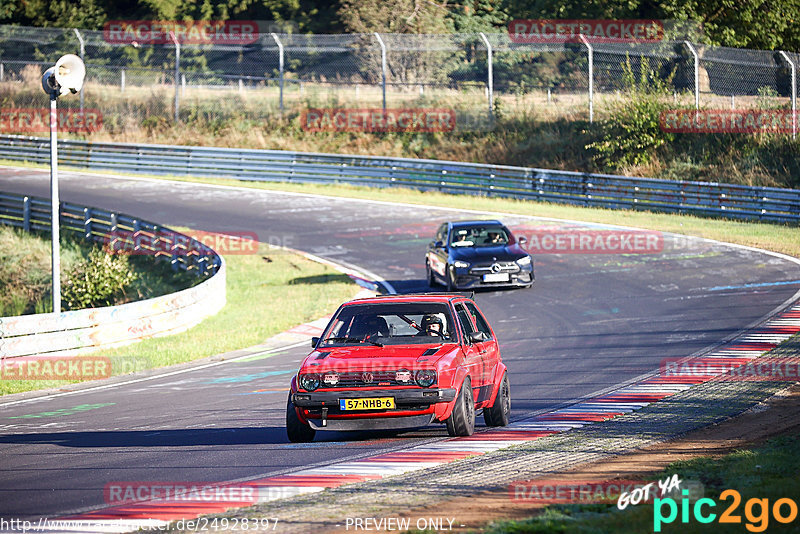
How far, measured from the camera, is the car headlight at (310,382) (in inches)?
385

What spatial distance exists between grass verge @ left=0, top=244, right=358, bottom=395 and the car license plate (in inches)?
272

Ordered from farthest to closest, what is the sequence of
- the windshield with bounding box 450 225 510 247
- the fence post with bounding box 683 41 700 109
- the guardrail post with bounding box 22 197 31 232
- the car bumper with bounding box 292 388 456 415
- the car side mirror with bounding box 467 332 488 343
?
the fence post with bounding box 683 41 700 109 < the guardrail post with bounding box 22 197 31 232 < the windshield with bounding box 450 225 510 247 < the car side mirror with bounding box 467 332 488 343 < the car bumper with bounding box 292 388 456 415

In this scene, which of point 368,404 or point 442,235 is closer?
point 368,404

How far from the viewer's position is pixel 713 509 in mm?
6746

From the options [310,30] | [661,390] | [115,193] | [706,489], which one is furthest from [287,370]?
[310,30]

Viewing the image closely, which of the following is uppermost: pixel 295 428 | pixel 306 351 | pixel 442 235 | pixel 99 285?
pixel 295 428

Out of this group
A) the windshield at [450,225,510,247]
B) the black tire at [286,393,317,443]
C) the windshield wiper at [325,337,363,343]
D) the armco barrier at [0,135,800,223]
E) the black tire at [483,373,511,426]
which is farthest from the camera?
the armco barrier at [0,135,800,223]

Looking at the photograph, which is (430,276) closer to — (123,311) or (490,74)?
(123,311)

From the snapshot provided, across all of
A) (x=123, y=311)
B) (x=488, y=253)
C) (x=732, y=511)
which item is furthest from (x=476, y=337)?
(x=488, y=253)

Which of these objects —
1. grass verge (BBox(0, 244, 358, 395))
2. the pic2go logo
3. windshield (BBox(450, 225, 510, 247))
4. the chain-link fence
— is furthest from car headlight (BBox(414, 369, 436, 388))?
the chain-link fence

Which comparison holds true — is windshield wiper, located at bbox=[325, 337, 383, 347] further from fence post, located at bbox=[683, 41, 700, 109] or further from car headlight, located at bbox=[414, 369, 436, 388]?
fence post, located at bbox=[683, 41, 700, 109]

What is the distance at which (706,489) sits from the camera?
738 cm

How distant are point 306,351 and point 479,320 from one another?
6.44 m

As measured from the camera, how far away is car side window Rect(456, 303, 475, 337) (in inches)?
432
